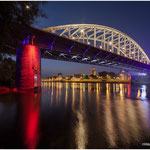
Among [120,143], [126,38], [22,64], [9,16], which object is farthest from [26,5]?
[126,38]

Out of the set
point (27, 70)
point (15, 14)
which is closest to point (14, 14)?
point (15, 14)

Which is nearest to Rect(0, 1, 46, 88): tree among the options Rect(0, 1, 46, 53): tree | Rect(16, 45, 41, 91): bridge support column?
Rect(0, 1, 46, 53): tree

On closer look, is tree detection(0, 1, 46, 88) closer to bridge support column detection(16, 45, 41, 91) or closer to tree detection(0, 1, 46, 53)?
tree detection(0, 1, 46, 53)

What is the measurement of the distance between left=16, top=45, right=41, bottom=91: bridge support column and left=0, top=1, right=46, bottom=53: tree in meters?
11.3

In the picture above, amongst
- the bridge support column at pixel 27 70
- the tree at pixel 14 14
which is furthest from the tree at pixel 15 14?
the bridge support column at pixel 27 70

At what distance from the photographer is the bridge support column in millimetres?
15422

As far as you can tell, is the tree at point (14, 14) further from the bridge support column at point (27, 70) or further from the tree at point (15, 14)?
the bridge support column at point (27, 70)

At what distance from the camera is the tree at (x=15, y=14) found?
4.41m

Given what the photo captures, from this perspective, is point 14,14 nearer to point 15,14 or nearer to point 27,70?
point 15,14

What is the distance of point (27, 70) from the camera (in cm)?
1556

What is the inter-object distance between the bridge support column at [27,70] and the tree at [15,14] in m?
11.3

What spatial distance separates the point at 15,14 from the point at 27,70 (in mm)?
12301

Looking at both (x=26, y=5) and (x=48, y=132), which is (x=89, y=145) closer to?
(x=48, y=132)

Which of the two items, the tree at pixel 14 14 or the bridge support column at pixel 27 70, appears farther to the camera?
the bridge support column at pixel 27 70
